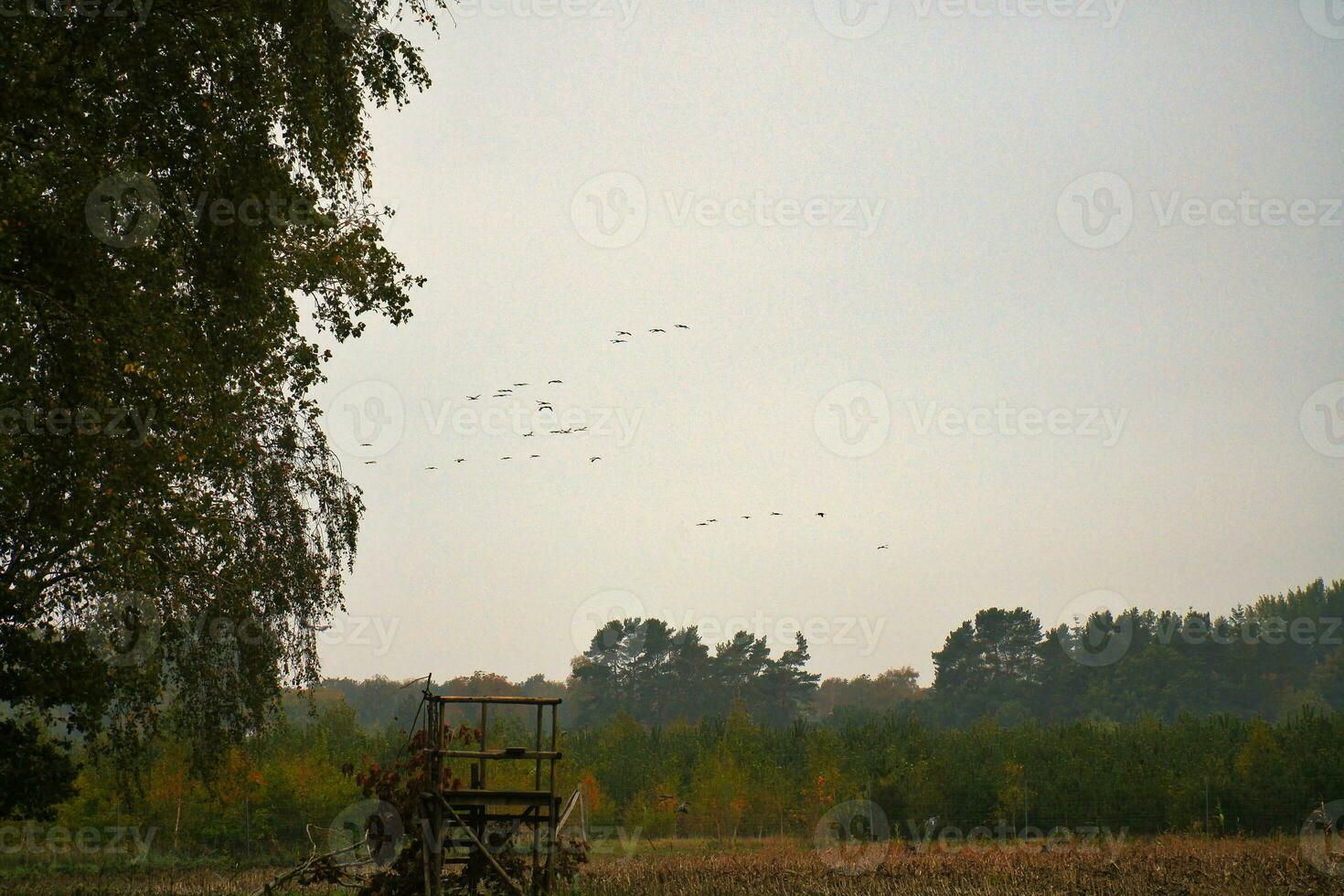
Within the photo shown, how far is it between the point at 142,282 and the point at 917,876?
19296 mm

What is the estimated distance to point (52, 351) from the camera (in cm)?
1207

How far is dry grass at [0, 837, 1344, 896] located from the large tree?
23.7 feet

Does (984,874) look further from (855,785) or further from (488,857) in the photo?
(855,785)

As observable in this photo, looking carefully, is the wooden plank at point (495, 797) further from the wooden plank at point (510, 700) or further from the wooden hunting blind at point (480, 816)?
the wooden plank at point (510, 700)

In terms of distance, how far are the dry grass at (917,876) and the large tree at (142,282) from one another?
724cm

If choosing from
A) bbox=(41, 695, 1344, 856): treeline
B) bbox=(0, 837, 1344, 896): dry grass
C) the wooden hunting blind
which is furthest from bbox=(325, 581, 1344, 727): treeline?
the wooden hunting blind

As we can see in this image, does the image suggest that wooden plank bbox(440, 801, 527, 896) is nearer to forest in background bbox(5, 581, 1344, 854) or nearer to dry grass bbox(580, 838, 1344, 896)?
forest in background bbox(5, 581, 1344, 854)

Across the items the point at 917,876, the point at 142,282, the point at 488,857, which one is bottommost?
the point at 917,876

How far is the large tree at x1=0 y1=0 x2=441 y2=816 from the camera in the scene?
1184 cm

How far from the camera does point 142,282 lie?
12539 millimetres

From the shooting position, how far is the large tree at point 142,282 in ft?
38.8

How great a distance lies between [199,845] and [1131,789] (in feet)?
126

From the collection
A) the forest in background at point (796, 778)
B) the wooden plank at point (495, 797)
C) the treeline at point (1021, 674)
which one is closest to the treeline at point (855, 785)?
the forest in background at point (796, 778)

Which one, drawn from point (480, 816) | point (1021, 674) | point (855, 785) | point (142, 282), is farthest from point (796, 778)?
point (1021, 674)
